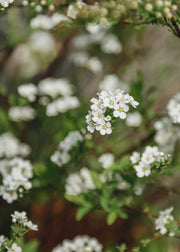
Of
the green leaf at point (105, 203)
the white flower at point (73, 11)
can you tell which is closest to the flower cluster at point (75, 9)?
the white flower at point (73, 11)

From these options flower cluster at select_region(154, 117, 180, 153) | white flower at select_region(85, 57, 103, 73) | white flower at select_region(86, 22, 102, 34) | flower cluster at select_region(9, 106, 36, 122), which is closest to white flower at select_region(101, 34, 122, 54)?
white flower at select_region(85, 57, 103, 73)

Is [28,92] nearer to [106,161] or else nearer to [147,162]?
[106,161]

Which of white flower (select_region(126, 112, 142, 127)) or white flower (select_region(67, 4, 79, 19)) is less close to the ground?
white flower (select_region(126, 112, 142, 127))

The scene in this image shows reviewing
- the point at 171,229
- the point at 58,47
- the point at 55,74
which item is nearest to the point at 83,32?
the point at 58,47

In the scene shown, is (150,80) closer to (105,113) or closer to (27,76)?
(27,76)

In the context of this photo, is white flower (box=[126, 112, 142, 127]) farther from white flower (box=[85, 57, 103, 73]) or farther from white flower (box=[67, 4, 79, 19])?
white flower (box=[67, 4, 79, 19])

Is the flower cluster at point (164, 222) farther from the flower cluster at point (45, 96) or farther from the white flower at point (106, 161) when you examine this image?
the flower cluster at point (45, 96)

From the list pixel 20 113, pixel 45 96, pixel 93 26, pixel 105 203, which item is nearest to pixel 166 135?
pixel 105 203
